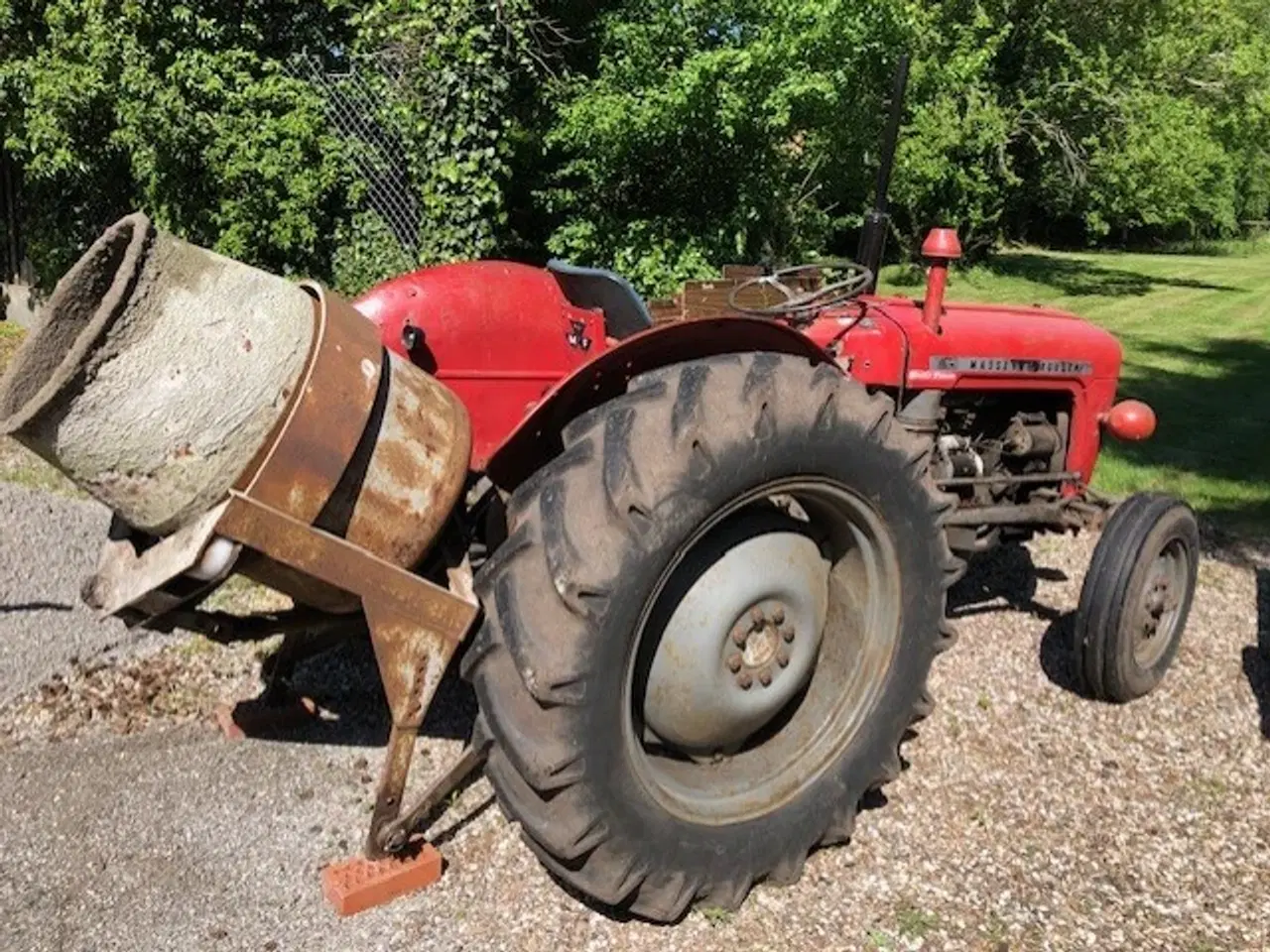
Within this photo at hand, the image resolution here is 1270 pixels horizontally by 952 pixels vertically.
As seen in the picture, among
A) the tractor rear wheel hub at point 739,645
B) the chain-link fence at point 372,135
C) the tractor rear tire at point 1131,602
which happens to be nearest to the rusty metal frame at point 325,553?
the tractor rear wheel hub at point 739,645

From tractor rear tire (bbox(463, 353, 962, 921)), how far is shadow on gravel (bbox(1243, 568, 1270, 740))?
1785 mm

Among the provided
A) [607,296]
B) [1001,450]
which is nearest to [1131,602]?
[1001,450]

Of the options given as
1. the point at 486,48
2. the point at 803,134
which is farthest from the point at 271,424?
the point at 803,134

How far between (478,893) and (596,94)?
24.3 feet

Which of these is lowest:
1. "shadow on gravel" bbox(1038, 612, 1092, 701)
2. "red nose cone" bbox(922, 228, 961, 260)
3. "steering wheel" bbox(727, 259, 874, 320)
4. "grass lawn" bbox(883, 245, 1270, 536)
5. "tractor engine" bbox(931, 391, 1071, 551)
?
"grass lawn" bbox(883, 245, 1270, 536)

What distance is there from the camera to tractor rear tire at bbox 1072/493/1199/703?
368 cm

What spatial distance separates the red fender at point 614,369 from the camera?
2316 millimetres

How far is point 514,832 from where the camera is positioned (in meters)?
2.81

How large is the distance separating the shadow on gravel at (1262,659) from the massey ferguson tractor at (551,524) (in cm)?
181

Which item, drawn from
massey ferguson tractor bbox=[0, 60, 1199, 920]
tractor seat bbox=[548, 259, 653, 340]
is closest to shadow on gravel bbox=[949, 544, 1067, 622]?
massey ferguson tractor bbox=[0, 60, 1199, 920]

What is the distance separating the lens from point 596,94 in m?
8.77

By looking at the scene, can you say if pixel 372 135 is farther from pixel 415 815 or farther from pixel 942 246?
pixel 415 815

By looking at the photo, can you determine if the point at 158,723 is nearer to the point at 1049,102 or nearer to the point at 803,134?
the point at 803,134

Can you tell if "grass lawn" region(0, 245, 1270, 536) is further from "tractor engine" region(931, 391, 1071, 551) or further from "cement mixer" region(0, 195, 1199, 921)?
"cement mixer" region(0, 195, 1199, 921)
